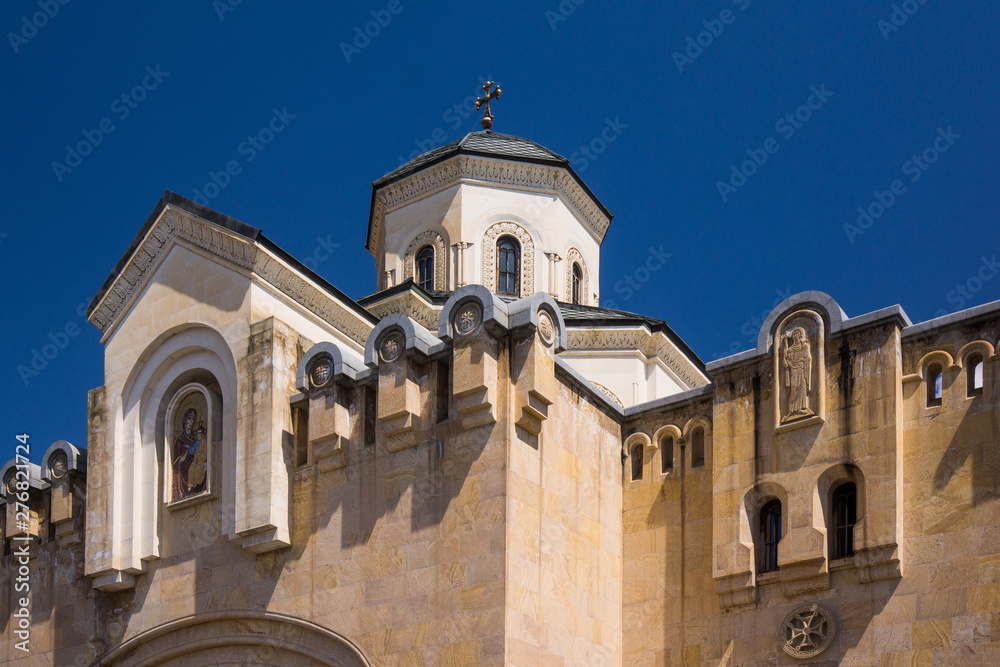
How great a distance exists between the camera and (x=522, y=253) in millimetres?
31453

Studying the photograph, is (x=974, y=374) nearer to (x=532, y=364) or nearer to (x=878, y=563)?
(x=878, y=563)

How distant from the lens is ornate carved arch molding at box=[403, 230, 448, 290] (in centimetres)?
3128

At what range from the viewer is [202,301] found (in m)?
23.3

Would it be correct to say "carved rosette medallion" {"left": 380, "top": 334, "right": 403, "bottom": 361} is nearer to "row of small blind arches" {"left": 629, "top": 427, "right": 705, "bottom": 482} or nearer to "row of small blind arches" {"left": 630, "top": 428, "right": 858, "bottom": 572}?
"row of small blind arches" {"left": 629, "top": 427, "right": 705, "bottom": 482}

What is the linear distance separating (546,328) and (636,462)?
3.28 m

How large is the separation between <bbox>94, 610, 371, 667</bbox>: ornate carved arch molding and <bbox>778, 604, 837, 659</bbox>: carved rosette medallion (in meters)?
6.09

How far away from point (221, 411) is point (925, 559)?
→ 11.8m

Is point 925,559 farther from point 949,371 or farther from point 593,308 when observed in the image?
point 593,308

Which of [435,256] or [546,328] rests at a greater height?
[435,256]

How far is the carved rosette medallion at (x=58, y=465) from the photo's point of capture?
24.9m

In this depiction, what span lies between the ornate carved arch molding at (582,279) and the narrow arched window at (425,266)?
3.25m

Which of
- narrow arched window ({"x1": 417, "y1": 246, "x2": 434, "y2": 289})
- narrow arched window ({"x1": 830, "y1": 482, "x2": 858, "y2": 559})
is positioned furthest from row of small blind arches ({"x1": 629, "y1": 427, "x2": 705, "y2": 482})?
narrow arched window ({"x1": 417, "y1": 246, "x2": 434, "y2": 289})

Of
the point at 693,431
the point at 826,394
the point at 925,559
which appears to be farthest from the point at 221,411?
the point at 925,559

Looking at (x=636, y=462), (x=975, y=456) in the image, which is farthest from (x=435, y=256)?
(x=975, y=456)
